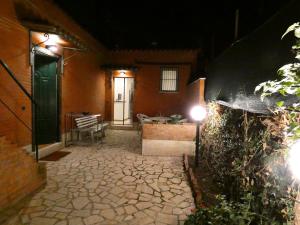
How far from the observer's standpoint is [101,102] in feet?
40.0

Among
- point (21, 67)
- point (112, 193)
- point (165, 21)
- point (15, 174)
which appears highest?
point (165, 21)

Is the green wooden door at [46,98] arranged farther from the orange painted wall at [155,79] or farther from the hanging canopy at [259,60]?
the hanging canopy at [259,60]

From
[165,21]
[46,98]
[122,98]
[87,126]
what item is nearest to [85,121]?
[87,126]

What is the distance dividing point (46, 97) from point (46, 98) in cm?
3

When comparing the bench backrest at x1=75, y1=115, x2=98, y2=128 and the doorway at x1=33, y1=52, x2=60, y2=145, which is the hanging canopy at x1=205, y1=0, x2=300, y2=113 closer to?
the bench backrest at x1=75, y1=115, x2=98, y2=128

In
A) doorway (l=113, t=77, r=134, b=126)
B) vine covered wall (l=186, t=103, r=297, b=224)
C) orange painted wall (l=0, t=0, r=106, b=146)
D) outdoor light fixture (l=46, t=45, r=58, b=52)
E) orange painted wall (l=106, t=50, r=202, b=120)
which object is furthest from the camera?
doorway (l=113, t=77, r=134, b=126)

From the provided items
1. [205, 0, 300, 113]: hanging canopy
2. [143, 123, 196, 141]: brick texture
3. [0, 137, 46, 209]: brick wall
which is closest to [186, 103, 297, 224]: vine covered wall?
[205, 0, 300, 113]: hanging canopy

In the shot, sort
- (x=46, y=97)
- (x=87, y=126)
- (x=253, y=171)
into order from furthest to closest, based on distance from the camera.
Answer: (x=87, y=126) < (x=46, y=97) < (x=253, y=171)

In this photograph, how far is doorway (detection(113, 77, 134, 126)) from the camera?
13.1 meters

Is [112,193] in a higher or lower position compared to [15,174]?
lower

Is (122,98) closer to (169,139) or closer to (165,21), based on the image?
(165,21)

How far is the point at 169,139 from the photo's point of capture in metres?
6.98

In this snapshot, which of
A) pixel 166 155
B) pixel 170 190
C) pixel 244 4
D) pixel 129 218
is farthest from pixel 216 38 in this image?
pixel 129 218

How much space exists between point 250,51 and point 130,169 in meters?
4.04
